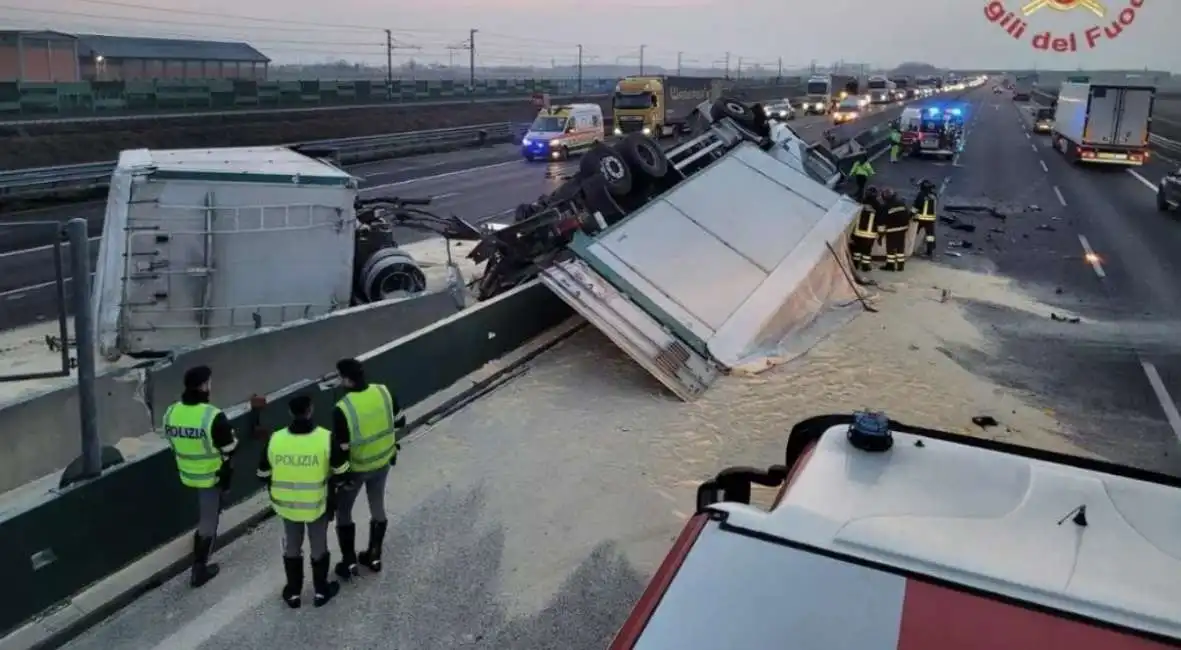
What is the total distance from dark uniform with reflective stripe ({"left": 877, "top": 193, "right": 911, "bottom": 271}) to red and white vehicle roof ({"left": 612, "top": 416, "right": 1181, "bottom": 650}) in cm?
1356

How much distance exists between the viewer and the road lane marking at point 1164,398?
31.9 feet

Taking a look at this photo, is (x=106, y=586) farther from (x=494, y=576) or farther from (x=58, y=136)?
(x=58, y=136)

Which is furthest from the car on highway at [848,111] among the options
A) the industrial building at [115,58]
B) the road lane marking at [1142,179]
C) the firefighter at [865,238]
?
the firefighter at [865,238]

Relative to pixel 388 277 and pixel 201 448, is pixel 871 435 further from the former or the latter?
pixel 388 277

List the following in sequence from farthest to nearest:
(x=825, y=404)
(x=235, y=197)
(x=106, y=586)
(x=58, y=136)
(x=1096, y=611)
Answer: (x=58, y=136), (x=235, y=197), (x=825, y=404), (x=106, y=586), (x=1096, y=611)

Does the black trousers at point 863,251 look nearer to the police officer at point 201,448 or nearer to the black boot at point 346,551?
the black boot at point 346,551

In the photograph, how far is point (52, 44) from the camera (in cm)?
4862

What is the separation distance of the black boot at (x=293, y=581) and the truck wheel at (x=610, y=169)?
911 centimetres

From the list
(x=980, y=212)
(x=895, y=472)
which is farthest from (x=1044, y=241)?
(x=895, y=472)

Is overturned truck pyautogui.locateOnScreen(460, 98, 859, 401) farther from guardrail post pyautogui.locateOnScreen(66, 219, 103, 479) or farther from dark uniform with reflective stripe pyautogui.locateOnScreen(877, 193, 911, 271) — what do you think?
guardrail post pyautogui.locateOnScreen(66, 219, 103, 479)

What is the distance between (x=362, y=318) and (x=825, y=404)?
5.48m

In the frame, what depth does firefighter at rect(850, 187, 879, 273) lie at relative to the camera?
16.6m

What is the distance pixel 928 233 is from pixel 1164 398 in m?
8.26

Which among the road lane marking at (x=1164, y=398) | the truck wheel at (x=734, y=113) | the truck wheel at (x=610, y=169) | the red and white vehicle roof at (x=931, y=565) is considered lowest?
the road lane marking at (x=1164, y=398)
